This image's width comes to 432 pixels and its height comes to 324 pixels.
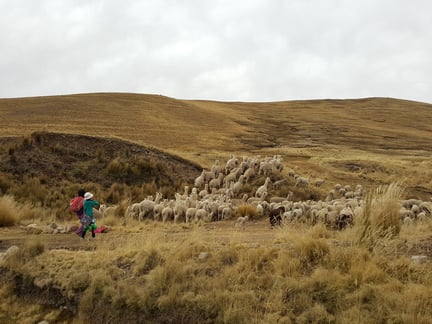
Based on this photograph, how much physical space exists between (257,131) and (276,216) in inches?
1766

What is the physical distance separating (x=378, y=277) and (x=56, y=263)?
18.0 feet

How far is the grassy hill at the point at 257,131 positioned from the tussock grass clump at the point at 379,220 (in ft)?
52.7

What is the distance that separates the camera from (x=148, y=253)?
8570 mm

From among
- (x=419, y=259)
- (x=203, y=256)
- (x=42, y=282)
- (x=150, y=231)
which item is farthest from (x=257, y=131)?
(x=419, y=259)

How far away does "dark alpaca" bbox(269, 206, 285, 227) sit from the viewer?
41.4 ft

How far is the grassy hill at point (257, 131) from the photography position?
107 feet

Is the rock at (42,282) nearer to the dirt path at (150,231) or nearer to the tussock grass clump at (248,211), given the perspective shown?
the dirt path at (150,231)

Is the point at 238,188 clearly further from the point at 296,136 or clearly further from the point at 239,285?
the point at 296,136

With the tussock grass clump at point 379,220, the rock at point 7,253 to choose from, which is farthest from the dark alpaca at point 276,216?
the rock at point 7,253

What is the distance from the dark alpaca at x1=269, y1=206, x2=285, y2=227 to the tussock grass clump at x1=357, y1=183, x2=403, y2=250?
3.62m

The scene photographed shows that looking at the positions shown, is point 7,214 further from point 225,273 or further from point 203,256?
point 225,273

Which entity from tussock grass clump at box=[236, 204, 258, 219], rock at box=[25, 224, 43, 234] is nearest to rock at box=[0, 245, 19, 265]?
rock at box=[25, 224, 43, 234]

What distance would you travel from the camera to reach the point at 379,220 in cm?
866

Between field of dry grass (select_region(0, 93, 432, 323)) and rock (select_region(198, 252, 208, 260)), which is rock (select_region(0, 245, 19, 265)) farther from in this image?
rock (select_region(198, 252, 208, 260))
